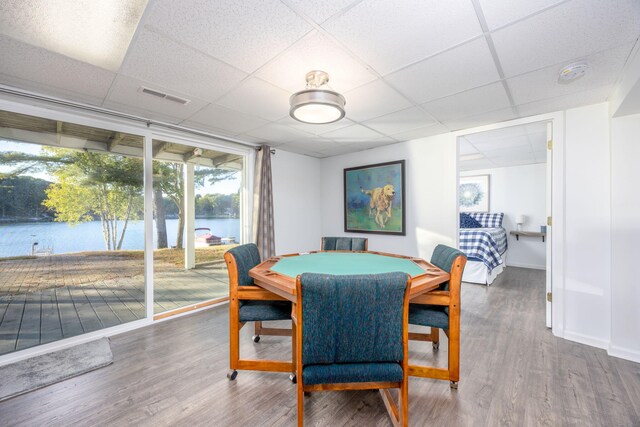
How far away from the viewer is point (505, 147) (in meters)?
4.38

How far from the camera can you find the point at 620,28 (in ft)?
4.81

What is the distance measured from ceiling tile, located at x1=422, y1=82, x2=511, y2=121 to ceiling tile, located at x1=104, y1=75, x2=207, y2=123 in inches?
88.4

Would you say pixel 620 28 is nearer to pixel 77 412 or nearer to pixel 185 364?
pixel 185 364

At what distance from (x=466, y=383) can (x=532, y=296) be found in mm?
2719

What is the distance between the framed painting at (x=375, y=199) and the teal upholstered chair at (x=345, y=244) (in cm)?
97

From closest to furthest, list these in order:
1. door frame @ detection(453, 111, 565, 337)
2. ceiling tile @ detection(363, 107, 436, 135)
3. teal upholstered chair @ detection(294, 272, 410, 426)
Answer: teal upholstered chair @ detection(294, 272, 410, 426) < door frame @ detection(453, 111, 565, 337) < ceiling tile @ detection(363, 107, 436, 135)

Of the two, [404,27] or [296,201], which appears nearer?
[404,27]

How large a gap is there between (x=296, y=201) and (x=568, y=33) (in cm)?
360

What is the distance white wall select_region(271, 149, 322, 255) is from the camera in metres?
4.21

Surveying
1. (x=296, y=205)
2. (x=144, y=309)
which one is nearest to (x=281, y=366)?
(x=144, y=309)

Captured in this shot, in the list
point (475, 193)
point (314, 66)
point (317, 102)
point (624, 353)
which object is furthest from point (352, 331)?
point (475, 193)

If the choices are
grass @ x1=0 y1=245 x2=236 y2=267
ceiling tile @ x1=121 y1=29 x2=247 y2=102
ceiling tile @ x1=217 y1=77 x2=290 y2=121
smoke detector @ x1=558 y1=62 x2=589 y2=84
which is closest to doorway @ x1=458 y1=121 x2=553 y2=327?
smoke detector @ x1=558 y1=62 x2=589 y2=84

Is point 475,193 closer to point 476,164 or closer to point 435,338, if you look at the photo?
point 476,164

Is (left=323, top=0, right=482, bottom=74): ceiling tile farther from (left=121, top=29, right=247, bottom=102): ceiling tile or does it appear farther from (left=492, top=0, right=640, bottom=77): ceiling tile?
(left=121, top=29, right=247, bottom=102): ceiling tile
